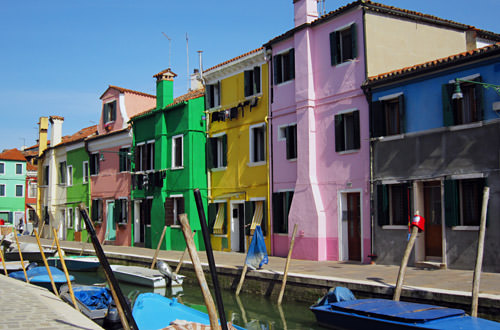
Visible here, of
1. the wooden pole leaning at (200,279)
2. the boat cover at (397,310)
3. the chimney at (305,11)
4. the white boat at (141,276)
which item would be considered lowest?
the white boat at (141,276)

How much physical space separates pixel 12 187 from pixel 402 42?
171 ft

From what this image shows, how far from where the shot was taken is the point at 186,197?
25188mm

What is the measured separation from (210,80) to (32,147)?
50.7m

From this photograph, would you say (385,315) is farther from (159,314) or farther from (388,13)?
(388,13)

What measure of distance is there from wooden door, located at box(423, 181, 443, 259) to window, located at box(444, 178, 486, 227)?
0.64 meters

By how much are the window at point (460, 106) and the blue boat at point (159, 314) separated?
8859 mm

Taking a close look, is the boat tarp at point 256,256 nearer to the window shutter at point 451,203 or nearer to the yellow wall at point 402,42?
the window shutter at point 451,203

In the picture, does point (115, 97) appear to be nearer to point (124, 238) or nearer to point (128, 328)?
point (124, 238)

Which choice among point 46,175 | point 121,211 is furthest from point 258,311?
point 46,175

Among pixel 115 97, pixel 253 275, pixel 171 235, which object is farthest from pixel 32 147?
pixel 253 275

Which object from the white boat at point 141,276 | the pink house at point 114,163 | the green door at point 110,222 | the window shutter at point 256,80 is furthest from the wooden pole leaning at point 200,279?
the green door at point 110,222

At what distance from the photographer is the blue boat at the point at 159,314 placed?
10352mm

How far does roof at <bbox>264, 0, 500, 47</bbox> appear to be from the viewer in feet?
58.4

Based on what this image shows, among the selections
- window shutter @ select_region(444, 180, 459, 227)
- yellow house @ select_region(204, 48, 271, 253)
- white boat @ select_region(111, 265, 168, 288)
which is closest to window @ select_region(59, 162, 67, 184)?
yellow house @ select_region(204, 48, 271, 253)
